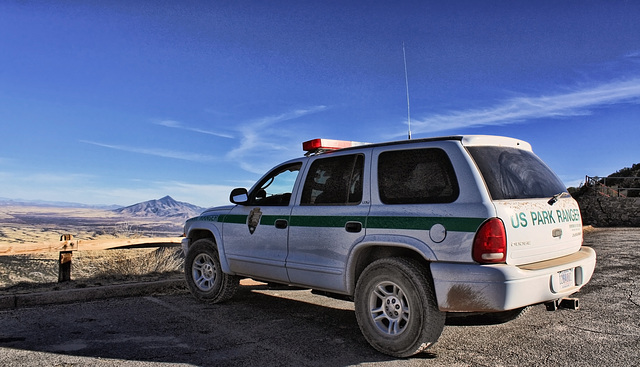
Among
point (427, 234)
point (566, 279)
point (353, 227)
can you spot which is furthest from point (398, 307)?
point (566, 279)

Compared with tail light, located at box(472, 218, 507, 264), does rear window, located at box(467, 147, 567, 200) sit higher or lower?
higher

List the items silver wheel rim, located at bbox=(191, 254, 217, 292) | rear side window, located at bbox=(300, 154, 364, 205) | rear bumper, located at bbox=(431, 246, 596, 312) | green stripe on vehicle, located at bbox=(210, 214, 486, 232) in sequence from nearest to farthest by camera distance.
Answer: rear bumper, located at bbox=(431, 246, 596, 312), green stripe on vehicle, located at bbox=(210, 214, 486, 232), rear side window, located at bbox=(300, 154, 364, 205), silver wheel rim, located at bbox=(191, 254, 217, 292)

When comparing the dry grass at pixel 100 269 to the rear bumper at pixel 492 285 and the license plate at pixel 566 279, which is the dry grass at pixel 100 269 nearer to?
the rear bumper at pixel 492 285

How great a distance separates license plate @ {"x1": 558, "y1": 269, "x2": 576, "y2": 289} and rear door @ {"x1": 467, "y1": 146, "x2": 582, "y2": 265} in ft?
0.55

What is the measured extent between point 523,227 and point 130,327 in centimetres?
417

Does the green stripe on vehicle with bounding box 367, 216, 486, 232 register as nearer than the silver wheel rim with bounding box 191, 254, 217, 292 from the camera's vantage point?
Yes

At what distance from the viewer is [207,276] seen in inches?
268

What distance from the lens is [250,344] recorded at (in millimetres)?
4707

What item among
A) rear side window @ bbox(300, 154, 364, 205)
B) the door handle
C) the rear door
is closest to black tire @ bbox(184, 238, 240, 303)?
rear side window @ bbox(300, 154, 364, 205)

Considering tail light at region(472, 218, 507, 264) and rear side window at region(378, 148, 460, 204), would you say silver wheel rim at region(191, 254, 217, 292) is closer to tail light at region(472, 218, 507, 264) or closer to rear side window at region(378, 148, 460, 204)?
rear side window at region(378, 148, 460, 204)

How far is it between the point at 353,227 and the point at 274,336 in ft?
4.62

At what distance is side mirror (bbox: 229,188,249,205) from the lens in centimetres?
615

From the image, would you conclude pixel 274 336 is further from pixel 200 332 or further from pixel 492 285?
pixel 492 285

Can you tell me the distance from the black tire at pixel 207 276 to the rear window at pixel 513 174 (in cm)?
376
